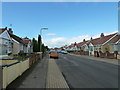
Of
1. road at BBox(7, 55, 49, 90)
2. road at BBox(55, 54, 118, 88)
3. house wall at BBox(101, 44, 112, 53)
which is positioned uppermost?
house wall at BBox(101, 44, 112, 53)

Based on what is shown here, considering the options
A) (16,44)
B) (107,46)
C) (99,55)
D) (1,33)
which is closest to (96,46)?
(107,46)

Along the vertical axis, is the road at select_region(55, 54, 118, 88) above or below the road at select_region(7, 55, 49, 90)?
below

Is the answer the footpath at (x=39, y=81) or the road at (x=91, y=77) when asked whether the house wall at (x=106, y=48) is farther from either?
the footpath at (x=39, y=81)

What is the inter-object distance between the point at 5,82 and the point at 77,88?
3359 mm

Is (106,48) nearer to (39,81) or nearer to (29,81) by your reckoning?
(39,81)

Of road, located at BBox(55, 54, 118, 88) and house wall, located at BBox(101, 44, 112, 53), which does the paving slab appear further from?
house wall, located at BBox(101, 44, 112, 53)

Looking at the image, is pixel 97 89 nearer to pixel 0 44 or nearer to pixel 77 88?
pixel 77 88

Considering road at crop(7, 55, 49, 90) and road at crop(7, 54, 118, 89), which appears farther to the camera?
road at crop(7, 54, 118, 89)

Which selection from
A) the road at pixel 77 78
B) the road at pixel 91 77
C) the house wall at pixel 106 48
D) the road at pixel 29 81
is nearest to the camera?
the road at pixel 29 81

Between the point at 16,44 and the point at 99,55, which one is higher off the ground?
the point at 16,44

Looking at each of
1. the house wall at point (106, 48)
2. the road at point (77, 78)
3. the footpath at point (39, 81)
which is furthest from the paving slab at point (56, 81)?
the house wall at point (106, 48)

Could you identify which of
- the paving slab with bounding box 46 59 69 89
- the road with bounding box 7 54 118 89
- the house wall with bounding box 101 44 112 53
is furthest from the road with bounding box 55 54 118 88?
the house wall with bounding box 101 44 112 53

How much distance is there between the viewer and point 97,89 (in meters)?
5.06

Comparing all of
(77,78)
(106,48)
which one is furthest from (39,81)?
(106,48)
